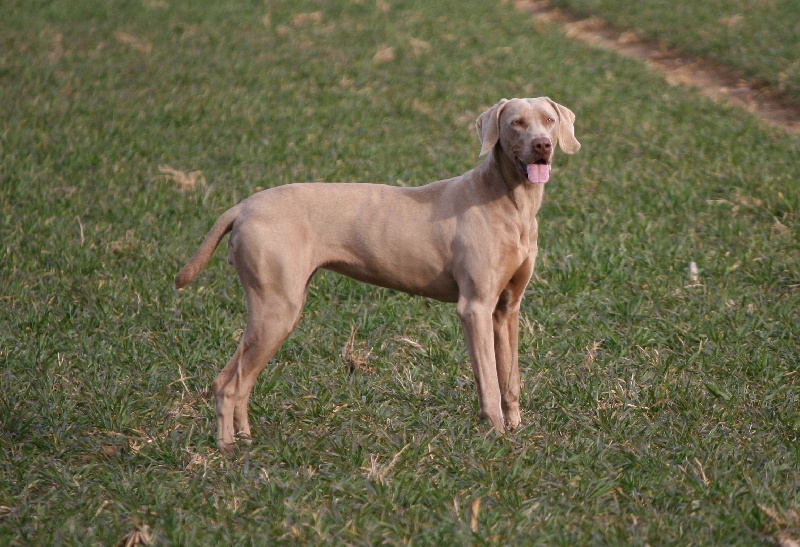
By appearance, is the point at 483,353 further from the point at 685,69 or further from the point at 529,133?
the point at 685,69

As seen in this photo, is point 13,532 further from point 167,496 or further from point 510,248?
point 510,248

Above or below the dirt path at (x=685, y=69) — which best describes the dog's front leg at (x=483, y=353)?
above

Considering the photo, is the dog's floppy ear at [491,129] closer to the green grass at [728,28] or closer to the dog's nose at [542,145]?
the dog's nose at [542,145]

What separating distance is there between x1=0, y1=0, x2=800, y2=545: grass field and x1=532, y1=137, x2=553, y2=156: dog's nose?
1.27 m

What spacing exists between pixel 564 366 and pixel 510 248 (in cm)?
116

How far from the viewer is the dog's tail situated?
4.55m

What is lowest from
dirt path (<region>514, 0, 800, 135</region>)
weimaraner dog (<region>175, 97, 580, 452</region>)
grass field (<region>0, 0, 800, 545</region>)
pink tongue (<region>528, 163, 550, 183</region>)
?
dirt path (<region>514, 0, 800, 135</region>)

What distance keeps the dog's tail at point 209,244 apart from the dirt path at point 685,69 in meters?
7.80

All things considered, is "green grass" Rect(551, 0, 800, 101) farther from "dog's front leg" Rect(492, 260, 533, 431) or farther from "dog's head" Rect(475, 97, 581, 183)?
"dog's front leg" Rect(492, 260, 533, 431)

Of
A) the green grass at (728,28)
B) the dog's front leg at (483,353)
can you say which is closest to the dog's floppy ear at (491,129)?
the dog's front leg at (483,353)

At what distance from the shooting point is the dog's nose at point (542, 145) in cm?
427

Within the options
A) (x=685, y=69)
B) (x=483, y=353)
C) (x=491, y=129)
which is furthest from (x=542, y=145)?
(x=685, y=69)

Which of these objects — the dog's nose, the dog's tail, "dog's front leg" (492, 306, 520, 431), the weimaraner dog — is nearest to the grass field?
"dog's front leg" (492, 306, 520, 431)

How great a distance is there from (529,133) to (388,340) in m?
1.86
